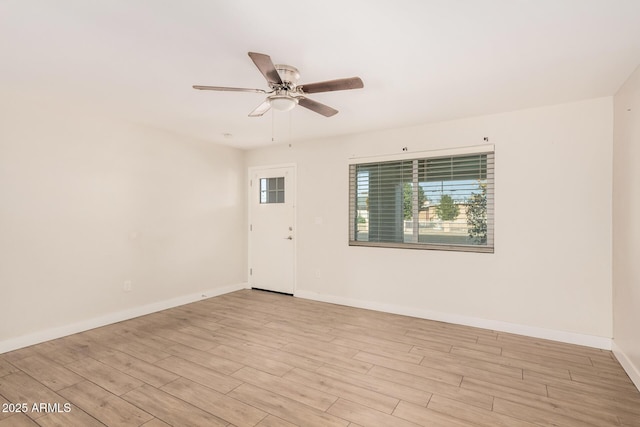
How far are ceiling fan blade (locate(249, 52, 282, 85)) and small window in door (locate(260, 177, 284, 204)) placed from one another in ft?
10.2

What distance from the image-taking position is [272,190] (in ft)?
18.1

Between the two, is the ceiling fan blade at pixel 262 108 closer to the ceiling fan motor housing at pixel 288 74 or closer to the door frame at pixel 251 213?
the ceiling fan motor housing at pixel 288 74

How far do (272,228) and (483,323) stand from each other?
3.38 meters

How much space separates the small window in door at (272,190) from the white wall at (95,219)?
73 centimetres

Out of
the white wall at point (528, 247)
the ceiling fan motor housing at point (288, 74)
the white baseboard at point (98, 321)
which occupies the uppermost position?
the ceiling fan motor housing at point (288, 74)

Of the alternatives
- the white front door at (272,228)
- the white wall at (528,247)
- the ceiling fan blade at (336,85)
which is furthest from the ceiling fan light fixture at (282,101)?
the white front door at (272,228)

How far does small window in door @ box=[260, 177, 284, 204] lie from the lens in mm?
5415

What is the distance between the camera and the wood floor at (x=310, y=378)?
2098 mm

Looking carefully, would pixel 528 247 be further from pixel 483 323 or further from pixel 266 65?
pixel 266 65

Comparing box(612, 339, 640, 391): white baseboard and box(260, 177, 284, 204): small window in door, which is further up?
box(260, 177, 284, 204): small window in door

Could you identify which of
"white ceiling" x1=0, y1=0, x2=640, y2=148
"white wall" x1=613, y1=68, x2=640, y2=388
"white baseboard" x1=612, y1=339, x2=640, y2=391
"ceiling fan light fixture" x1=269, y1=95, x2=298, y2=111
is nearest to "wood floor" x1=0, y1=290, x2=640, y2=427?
"white baseboard" x1=612, y1=339, x2=640, y2=391

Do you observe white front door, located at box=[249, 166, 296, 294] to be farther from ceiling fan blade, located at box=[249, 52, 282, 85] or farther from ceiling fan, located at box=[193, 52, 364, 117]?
ceiling fan blade, located at box=[249, 52, 282, 85]

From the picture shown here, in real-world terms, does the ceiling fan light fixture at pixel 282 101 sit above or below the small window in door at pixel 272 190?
above

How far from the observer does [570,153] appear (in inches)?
131
